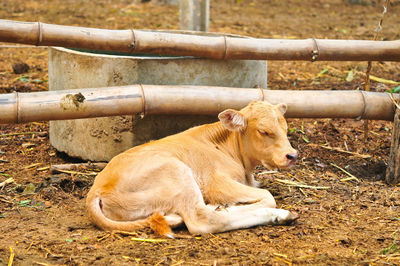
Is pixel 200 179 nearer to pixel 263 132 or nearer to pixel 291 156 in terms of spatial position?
pixel 263 132

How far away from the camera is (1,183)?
5.91 m

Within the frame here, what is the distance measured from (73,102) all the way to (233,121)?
1726 mm

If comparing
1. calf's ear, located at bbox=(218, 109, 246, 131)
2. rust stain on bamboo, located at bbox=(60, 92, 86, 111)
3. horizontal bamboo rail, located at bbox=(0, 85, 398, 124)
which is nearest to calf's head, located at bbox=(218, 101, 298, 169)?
calf's ear, located at bbox=(218, 109, 246, 131)

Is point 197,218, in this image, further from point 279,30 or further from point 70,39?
point 279,30

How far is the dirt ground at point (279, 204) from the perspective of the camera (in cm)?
436

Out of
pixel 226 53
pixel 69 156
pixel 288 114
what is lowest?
pixel 69 156

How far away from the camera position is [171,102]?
6.34 metres

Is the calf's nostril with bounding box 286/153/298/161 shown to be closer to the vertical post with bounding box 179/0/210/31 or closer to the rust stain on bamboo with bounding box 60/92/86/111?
the rust stain on bamboo with bounding box 60/92/86/111

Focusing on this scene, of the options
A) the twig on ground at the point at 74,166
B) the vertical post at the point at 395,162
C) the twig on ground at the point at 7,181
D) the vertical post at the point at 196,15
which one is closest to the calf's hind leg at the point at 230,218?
the vertical post at the point at 395,162

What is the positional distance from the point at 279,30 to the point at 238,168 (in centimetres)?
936

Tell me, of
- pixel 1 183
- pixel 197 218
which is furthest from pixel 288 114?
pixel 1 183

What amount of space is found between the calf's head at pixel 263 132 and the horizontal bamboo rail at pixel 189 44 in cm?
120

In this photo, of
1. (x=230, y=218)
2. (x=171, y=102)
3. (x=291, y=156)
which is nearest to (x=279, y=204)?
(x=291, y=156)

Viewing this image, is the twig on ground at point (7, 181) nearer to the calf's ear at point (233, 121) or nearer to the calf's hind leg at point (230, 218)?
the calf's hind leg at point (230, 218)
